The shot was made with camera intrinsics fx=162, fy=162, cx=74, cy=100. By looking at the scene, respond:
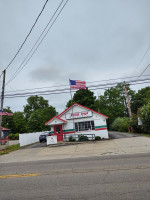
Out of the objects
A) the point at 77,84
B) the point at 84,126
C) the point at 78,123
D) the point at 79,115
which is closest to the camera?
the point at 77,84

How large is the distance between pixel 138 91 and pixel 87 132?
50181mm

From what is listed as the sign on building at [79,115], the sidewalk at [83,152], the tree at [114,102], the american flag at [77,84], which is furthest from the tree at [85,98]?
the sidewalk at [83,152]

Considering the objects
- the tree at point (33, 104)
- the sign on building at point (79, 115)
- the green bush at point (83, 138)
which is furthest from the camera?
the tree at point (33, 104)

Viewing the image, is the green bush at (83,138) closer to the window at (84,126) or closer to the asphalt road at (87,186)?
the window at (84,126)

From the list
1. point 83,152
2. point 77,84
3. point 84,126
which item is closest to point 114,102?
point 84,126

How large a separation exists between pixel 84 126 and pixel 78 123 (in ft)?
3.10

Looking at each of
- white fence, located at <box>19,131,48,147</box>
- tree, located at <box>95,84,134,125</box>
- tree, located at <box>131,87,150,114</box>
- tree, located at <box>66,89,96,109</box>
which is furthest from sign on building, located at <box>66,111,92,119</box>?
tree, located at <box>131,87,150,114</box>

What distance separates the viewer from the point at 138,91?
65750mm

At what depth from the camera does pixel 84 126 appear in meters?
22.8

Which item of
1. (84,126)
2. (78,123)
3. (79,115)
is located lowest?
(84,126)

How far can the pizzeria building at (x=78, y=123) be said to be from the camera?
22.3 metres

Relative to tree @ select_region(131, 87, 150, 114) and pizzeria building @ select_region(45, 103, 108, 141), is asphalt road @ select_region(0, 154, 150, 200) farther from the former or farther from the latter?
tree @ select_region(131, 87, 150, 114)

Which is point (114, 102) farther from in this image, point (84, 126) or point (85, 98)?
point (84, 126)

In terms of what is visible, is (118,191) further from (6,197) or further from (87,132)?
(87,132)
